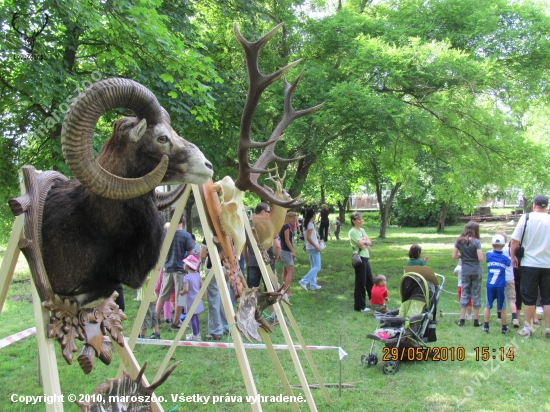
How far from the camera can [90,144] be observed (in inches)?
81.0

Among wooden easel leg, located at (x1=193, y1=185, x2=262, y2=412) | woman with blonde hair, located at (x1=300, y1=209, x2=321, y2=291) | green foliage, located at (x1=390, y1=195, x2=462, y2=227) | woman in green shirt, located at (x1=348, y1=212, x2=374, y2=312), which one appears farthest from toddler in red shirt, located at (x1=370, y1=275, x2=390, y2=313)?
green foliage, located at (x1=390, y1=195, x2=462, y2=227)

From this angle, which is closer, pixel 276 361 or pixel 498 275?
pixel 276 361

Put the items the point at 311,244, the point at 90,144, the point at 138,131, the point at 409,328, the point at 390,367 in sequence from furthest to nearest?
the point at 311,244
the point at 409,328
the point at 390,367
the point at 138,131
the point at 90,144

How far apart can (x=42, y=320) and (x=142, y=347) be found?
4454 mm

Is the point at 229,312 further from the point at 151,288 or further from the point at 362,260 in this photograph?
the point at 362,260

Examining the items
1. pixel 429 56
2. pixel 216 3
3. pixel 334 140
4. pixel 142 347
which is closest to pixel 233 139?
pixel 334 140

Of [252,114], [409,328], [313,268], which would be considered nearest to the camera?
[252,114]

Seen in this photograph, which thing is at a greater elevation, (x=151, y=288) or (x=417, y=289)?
(x=151, y=288)

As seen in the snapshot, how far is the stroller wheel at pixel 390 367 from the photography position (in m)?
5.41

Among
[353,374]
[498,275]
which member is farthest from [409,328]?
[498,275]

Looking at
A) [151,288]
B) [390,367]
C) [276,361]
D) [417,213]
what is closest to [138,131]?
[151,288]

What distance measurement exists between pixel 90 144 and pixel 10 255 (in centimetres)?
83

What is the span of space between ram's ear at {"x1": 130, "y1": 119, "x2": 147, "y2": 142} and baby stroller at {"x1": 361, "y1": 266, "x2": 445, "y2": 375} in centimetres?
431

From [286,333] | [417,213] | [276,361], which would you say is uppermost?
[286,333]
